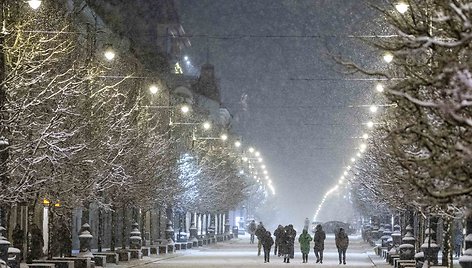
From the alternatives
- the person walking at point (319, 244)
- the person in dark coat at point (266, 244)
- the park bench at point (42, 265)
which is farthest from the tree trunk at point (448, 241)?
the person in dark coat at point (266, 244)

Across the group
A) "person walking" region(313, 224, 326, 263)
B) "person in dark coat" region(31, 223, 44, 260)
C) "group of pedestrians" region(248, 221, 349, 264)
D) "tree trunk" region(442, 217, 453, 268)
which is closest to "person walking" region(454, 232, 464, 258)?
"group of pedestrians" region(248, 221, 349, 264)

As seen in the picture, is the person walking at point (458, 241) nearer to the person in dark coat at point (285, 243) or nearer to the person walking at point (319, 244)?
the person walking at point (319, 244)

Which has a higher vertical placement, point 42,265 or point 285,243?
point 285,243

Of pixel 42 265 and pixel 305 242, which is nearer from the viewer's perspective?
pixel 42 265

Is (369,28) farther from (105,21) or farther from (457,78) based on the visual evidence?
(105,21)

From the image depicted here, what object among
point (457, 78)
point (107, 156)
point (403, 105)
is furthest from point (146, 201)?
point (457, 78)

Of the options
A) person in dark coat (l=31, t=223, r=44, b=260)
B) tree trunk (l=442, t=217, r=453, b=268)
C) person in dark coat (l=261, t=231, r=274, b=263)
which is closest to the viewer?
tree trunk (l=442, t=217, r=453, b=268)

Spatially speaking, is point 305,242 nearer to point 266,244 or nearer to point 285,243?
point 285,243

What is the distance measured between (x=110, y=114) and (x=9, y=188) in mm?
Result: 12477

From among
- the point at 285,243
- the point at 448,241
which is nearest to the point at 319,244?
the point at 285,243

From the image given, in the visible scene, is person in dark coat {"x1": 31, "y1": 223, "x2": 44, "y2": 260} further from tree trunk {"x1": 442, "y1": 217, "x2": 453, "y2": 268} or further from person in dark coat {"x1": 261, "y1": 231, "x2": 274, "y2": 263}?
person in dark coat {"x1": 261, "y1": 231, "x2": 274, "y2": 263}

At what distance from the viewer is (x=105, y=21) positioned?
227ft

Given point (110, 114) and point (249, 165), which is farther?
point (249, 165)

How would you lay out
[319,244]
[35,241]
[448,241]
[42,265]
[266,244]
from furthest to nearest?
1. [266,244]
2. [319,244]
3. [35,241]
4. [42,265]
5. [448,241]
